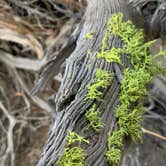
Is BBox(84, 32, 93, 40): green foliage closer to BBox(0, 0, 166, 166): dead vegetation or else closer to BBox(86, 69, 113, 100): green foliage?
BBox(86, 69, 113, 100): green foliage

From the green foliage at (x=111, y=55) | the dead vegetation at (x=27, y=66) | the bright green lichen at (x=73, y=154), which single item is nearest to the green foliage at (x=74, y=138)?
the bright green lichen at (x=73, y=154)

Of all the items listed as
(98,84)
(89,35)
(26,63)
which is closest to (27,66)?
(26,63)

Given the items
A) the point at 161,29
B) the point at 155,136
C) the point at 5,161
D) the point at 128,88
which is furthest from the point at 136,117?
the point at 5,161

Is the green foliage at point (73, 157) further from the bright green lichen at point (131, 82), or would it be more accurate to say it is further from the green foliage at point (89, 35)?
the green foliage at point (89, 35)

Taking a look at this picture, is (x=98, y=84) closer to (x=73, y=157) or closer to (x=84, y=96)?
(x=84, y=96)

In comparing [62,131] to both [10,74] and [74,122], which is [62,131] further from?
[10,74]

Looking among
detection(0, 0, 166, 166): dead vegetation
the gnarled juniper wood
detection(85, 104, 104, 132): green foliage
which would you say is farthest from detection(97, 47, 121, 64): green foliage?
detection(0, 0, 166, 166): dead vegetation
